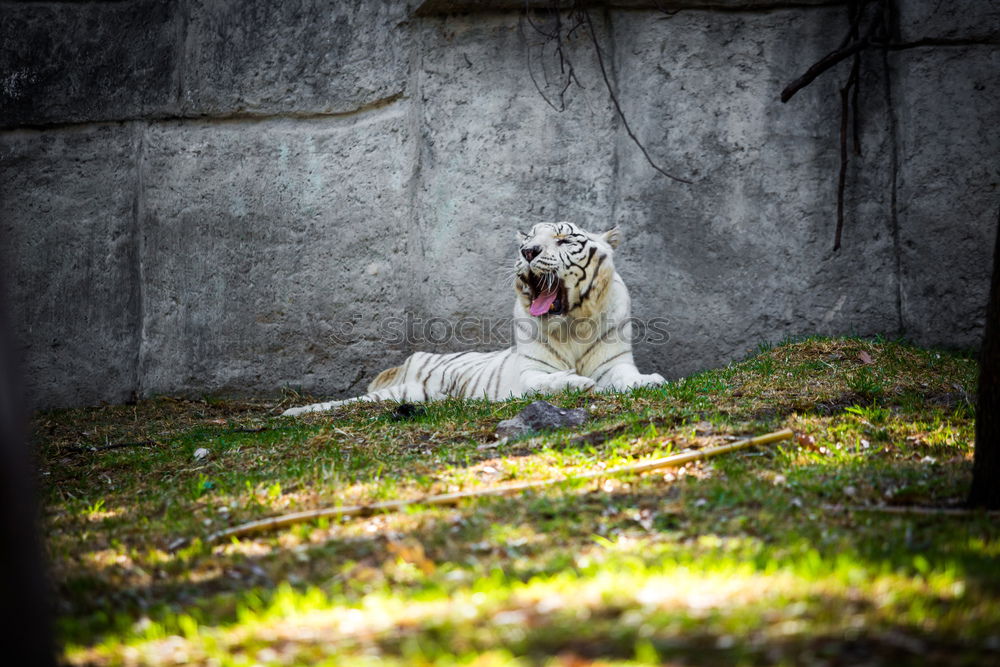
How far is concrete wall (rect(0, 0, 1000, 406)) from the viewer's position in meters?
7.74

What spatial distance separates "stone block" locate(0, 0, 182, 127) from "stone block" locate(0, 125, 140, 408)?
0.25 meters

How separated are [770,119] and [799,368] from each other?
2.58m

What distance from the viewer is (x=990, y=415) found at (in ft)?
11.3

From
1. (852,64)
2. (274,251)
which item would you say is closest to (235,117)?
(274,251)

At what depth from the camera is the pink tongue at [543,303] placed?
7.19 m

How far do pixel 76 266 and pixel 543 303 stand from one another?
455 centimetres

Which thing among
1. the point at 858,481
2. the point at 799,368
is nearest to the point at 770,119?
the point at 799,368

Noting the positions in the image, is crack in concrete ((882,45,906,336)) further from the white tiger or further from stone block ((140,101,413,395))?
stone block ((140,101,413,395))

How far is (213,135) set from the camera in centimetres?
854

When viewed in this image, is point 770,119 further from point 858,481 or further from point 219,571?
point 219,571

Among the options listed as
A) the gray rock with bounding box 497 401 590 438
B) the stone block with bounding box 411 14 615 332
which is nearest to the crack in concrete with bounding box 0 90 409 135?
the stone block with bounding box 411 14 615 332

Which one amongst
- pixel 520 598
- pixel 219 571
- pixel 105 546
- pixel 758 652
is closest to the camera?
pixel 758 652

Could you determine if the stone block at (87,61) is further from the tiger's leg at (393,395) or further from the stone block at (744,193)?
the stone block at (744,193)

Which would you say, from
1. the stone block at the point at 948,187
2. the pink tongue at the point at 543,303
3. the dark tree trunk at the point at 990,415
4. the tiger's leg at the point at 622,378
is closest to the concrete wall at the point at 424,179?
the stone block at the point at 948,187
